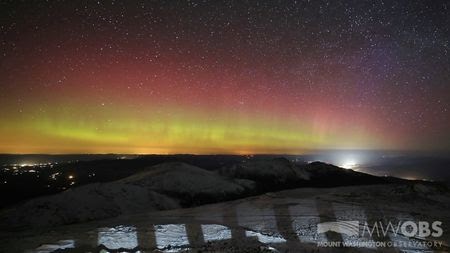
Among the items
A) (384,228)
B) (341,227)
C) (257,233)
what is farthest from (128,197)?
(384,228)

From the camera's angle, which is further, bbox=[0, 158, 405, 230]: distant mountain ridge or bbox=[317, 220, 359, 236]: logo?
bbox=[0, 158, 405, 230]: distant mountain ridge

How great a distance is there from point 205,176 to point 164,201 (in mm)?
9530

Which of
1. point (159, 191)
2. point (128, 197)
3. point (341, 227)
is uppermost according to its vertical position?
point (341, 227)

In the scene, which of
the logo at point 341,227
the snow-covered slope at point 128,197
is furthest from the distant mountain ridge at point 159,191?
the logo at point 341,227

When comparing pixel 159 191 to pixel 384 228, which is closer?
pixel 384 228

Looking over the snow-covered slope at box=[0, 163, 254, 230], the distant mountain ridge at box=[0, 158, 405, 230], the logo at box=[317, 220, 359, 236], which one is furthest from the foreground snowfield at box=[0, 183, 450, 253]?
the distant mountain ridge at box=[0, 158, 405, 230]

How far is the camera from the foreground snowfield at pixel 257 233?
41.9 ft

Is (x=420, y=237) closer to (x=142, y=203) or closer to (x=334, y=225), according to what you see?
(x=334, y=225)

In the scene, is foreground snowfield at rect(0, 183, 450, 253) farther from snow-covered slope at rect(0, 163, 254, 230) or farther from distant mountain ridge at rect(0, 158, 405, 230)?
distant mountain ridge at rect(0, 158, 405, 230)

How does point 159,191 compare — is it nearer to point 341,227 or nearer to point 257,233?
point 257,233

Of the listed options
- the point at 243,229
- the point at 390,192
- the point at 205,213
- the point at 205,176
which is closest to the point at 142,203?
the point at 205,213

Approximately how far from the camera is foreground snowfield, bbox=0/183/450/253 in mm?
12766

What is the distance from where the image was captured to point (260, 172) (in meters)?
51.2

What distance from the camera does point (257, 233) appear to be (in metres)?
15.5
